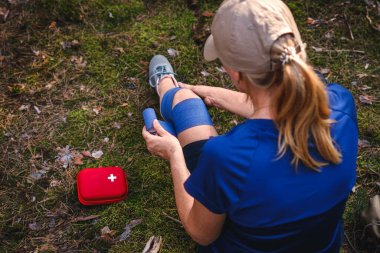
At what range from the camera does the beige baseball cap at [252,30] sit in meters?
1.98

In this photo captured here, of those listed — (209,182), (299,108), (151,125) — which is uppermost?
(299,108)

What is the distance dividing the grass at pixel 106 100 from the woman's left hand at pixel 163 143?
0.91 metres

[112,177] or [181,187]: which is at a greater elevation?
[181,187]

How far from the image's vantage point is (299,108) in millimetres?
1938

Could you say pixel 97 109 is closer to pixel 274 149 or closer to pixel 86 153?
pixel 86 153

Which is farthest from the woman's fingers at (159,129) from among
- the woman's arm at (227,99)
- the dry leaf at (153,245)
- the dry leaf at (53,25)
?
the dry leaf at (53,25)

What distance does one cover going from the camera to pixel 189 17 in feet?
17.6

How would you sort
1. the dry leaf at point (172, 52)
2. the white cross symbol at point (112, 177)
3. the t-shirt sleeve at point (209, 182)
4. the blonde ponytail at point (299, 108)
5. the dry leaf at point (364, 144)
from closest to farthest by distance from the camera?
the blonde ponytail at point (299, 108), the t-shirt sleeve at point (209, 182), the white cross symbol at point (112, 177), the dry leaf at point (364, 144), the dry leaf at point (172, 52)

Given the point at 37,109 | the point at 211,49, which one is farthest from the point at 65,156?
the point at 211,49

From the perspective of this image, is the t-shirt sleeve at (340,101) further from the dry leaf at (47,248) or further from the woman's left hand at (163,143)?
the dry leaf at (47,248)

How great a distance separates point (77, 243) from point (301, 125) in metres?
2.42

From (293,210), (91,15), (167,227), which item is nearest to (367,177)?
(167,227)

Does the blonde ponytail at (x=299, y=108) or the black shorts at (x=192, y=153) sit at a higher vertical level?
the blonde ponytail at (x=299, y=108)

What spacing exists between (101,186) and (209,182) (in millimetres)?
1964
